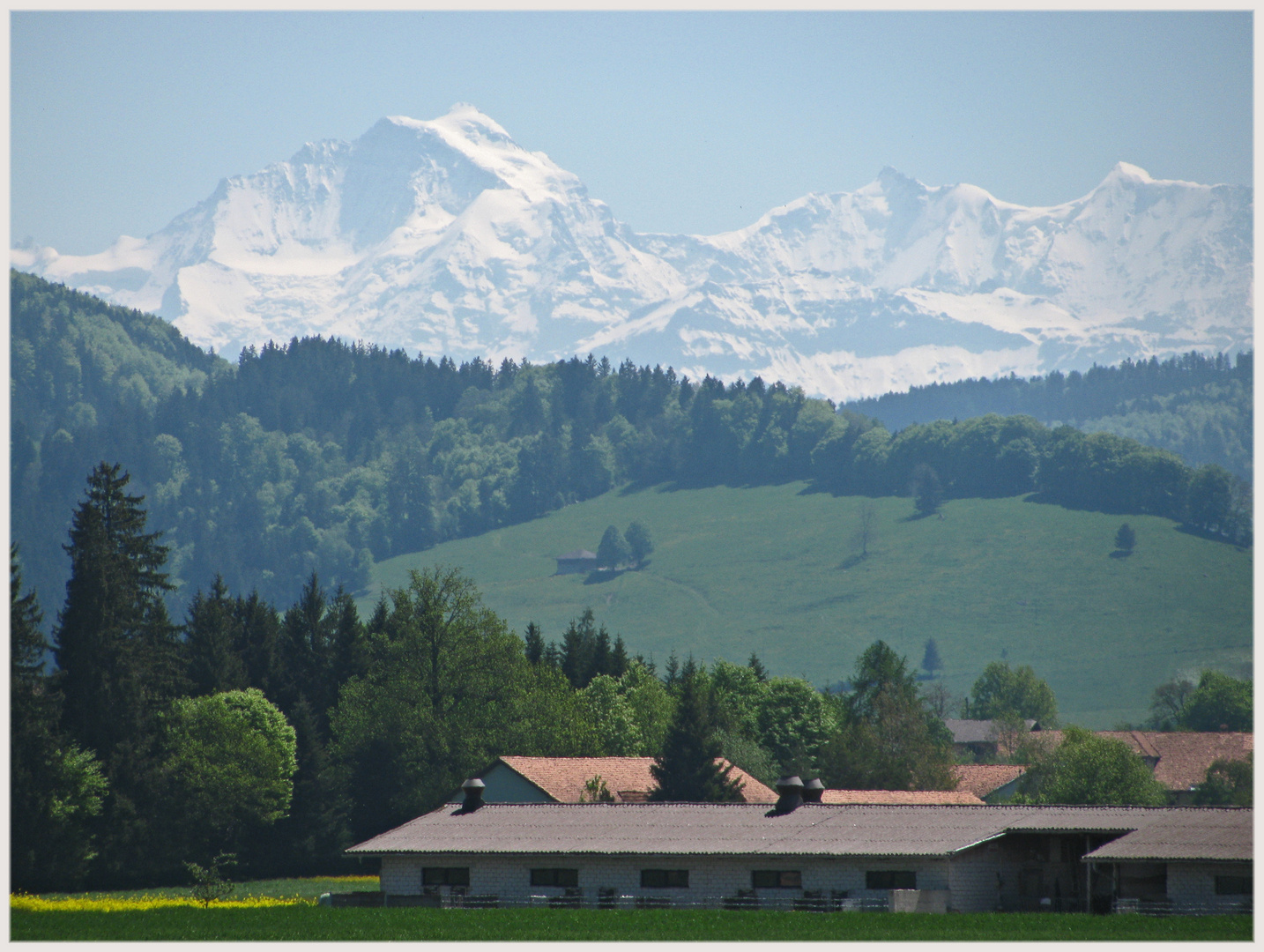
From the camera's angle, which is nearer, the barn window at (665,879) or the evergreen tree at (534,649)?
the barn window at (665,879)

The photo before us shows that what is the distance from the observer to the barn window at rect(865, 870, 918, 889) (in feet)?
154

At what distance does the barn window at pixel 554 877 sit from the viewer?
49594 millimetres

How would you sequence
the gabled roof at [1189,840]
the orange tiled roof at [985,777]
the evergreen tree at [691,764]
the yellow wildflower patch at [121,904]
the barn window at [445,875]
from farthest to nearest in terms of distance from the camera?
the orange tiled roof at [985,777], the evergreen tree at [691,764], the barn window at [445,875], the yellow wildflower patch at [121,904], the gabled roof at [1189,840]

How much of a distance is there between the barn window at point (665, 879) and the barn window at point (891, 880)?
5.76 metres

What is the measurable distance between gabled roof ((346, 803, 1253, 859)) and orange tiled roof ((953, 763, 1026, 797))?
2253 inches

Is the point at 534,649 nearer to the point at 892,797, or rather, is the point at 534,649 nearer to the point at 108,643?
the point at 892,797

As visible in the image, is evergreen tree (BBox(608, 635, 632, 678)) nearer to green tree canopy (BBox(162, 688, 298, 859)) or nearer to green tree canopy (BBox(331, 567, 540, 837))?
green tree canopy (BBox(331, 567, 540, 837))

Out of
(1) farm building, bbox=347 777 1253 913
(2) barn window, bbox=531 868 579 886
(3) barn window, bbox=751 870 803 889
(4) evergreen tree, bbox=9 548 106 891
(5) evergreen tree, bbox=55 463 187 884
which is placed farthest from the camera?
(5) evergreen tree, bbox=55 463 187 884

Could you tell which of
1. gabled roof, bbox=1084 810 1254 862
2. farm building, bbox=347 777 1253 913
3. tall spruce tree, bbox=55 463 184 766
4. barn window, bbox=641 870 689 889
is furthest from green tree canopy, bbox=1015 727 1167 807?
tall spruce tree, bbox=55 463 184 766

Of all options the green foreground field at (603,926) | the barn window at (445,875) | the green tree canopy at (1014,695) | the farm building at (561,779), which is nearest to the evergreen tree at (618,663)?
the farm building at (561,779)

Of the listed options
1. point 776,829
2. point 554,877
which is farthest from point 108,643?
point 776,829

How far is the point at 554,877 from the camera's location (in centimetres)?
4981

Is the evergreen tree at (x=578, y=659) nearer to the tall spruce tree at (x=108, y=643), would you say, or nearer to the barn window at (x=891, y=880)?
the tall spruce tree at (x=108, y=643)

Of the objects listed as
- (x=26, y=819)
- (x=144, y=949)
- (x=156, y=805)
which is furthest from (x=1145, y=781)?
(x=144, y=949)
